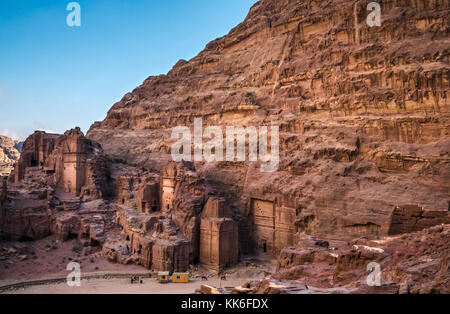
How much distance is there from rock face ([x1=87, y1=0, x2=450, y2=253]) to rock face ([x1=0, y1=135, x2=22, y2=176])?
4075 centimetres

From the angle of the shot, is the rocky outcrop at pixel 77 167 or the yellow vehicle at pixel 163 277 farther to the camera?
the rocky outcrop at pixel 77 167

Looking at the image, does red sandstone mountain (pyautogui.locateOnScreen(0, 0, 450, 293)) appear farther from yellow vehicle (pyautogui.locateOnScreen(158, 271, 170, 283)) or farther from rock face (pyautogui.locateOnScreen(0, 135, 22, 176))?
rock face (pyautogui.locateOnScreen(0, 135, 22, 176))

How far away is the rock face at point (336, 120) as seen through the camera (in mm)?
27359

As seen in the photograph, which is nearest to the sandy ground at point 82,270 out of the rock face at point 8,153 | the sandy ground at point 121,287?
the sandy ground at point 121,287

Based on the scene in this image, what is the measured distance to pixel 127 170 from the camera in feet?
Result: 142

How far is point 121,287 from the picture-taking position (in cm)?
2597

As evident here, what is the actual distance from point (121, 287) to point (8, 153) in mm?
69138

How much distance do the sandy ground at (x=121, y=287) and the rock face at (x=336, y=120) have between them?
16.3ft

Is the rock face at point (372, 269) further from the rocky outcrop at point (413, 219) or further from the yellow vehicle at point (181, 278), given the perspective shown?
the yellow vehicle at point (181, 278)

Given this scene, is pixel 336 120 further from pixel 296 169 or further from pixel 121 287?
pixel 121 287

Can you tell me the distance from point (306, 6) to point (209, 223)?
1043 inches

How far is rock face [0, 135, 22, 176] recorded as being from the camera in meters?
72.1

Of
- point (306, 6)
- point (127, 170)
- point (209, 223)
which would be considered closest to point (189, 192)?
point (209, 223)

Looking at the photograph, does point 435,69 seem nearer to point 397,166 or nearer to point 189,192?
point 397,166
